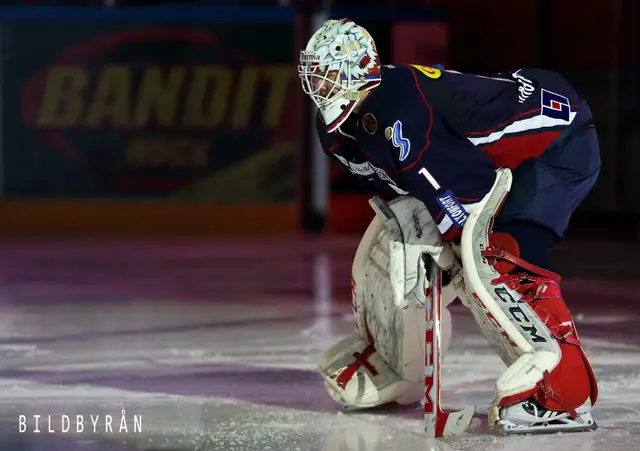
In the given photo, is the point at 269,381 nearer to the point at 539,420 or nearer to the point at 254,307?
the point at 539,420

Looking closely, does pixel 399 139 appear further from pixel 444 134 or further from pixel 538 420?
pixel 538 420

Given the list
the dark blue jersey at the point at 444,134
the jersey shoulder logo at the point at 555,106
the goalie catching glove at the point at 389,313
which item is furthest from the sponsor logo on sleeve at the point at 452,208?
the jersey shoulder logo at the point at 555,106

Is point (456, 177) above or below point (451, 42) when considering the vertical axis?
below

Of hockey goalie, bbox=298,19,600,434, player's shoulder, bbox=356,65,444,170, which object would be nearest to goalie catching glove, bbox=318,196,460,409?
hockey goalie, bbox=298,19,600,434

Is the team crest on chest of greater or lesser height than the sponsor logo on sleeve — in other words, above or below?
above

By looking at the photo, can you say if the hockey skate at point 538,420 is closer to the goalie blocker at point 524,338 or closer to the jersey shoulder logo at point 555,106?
the goalie blocker at point 524,338

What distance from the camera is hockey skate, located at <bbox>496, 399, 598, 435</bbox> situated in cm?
347

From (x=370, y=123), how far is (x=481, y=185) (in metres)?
0.33

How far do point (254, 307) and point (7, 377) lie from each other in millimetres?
2018

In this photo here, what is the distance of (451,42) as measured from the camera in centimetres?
1240

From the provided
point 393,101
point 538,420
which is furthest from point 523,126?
point 538,420

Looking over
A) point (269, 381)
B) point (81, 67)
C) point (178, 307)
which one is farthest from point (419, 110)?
point (81, 67)

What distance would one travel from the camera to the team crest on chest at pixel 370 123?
340cm

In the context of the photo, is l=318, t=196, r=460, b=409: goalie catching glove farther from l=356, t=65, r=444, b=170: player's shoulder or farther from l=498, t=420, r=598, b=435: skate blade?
l=498, t=420, r=598, b=435: skate blade
